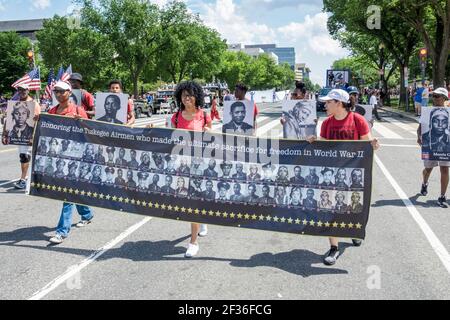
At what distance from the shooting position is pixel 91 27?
4784 centimetres

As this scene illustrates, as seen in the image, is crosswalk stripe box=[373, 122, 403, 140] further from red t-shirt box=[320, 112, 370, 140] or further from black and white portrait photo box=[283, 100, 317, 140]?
red t-shirt box=[320, 112, 370, 140]

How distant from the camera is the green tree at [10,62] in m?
66.8

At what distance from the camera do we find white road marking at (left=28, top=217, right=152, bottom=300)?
439 centimetres

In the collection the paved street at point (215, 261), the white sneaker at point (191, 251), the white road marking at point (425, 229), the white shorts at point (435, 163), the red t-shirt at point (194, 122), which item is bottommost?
the white road marking at point (425, 229)

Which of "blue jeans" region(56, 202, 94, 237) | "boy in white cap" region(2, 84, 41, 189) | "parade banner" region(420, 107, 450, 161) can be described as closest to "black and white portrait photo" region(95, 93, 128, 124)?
"boy in white cap" region(2, 84, 41, 189)

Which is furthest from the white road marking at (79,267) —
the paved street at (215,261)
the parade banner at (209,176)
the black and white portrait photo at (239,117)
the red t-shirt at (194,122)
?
the black and white portrait photo at (239,117)

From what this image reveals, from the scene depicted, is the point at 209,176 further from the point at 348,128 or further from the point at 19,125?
the point at 19,125

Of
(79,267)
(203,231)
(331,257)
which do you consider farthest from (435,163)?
(79,267)

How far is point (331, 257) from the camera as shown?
520 cm

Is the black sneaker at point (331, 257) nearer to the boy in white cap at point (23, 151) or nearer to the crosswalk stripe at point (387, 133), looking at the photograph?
the boy in white cap at point (23, 151)

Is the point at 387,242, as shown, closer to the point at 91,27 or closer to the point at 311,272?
the point at 311,272

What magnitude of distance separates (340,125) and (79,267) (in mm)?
3262
